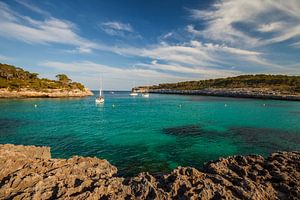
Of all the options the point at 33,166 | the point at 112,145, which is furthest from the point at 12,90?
the point at 33,166

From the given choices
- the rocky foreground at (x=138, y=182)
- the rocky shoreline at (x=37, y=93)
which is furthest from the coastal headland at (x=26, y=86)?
the rocky foreground at (x=138, y=182)

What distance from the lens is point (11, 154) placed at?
12422 millimetres

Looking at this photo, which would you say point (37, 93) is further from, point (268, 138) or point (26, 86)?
point (268, 138)

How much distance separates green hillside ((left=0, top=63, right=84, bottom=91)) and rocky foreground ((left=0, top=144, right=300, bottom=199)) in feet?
344

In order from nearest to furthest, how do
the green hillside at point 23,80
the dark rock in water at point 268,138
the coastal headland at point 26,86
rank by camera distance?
the dark rock in water at point 268,138, the coastal headland at point 26,86, the green hillside at point 23,80

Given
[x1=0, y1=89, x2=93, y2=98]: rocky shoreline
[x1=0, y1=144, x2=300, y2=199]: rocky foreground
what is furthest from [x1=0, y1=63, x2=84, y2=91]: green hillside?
[x1=0, y1=144, x2=300, y2=199]: rocky foreground

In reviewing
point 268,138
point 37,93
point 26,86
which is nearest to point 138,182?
point 268,138

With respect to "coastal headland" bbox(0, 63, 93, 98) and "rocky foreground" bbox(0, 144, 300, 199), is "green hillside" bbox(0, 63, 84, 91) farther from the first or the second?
"rocky foreground" bbox(0, 144, 300, 199)

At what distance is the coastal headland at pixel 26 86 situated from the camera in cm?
9362

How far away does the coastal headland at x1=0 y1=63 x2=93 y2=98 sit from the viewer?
307ft

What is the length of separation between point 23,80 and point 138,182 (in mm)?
129064

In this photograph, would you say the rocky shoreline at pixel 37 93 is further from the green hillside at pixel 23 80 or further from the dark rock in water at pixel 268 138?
the dark rock in water at pixel 268 138

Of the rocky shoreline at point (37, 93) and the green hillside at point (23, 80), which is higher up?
the green hillside at point (23, 80)

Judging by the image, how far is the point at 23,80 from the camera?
113 m
